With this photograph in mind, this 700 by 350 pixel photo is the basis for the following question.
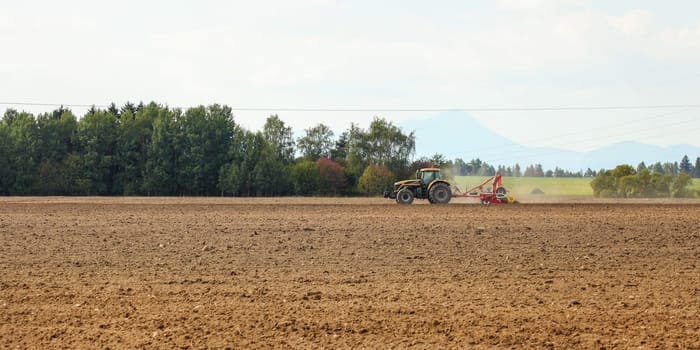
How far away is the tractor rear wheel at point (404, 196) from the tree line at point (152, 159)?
3453cm

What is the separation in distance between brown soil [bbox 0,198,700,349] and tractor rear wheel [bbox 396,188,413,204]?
1468cm

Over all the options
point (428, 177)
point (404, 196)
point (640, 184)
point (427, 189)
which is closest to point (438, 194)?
point (427, 189)

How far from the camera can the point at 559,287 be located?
14.0m

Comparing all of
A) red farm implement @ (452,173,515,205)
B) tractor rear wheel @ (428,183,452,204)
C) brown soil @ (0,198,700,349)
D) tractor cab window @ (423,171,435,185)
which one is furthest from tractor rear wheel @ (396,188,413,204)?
brown soil @ (0,198,700,349)

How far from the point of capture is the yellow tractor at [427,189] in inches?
1599

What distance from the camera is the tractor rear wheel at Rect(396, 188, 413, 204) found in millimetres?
41156

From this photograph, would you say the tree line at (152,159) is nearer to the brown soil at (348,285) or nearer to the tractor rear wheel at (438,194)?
the tractor rear wheel at (438,194)

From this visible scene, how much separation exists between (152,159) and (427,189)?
40.7 meters

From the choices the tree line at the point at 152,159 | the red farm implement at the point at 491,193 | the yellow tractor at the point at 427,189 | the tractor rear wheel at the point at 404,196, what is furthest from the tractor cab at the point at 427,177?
the tree line at the point at 152,159

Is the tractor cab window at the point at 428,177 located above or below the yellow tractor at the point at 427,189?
above

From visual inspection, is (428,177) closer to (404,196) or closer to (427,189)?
(427,189)

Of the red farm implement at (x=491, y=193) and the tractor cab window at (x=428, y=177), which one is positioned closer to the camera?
the red farm implement at (x=491, y=193)

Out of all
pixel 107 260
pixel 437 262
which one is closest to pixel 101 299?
pixel 107 260

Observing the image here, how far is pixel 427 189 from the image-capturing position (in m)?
41.4
